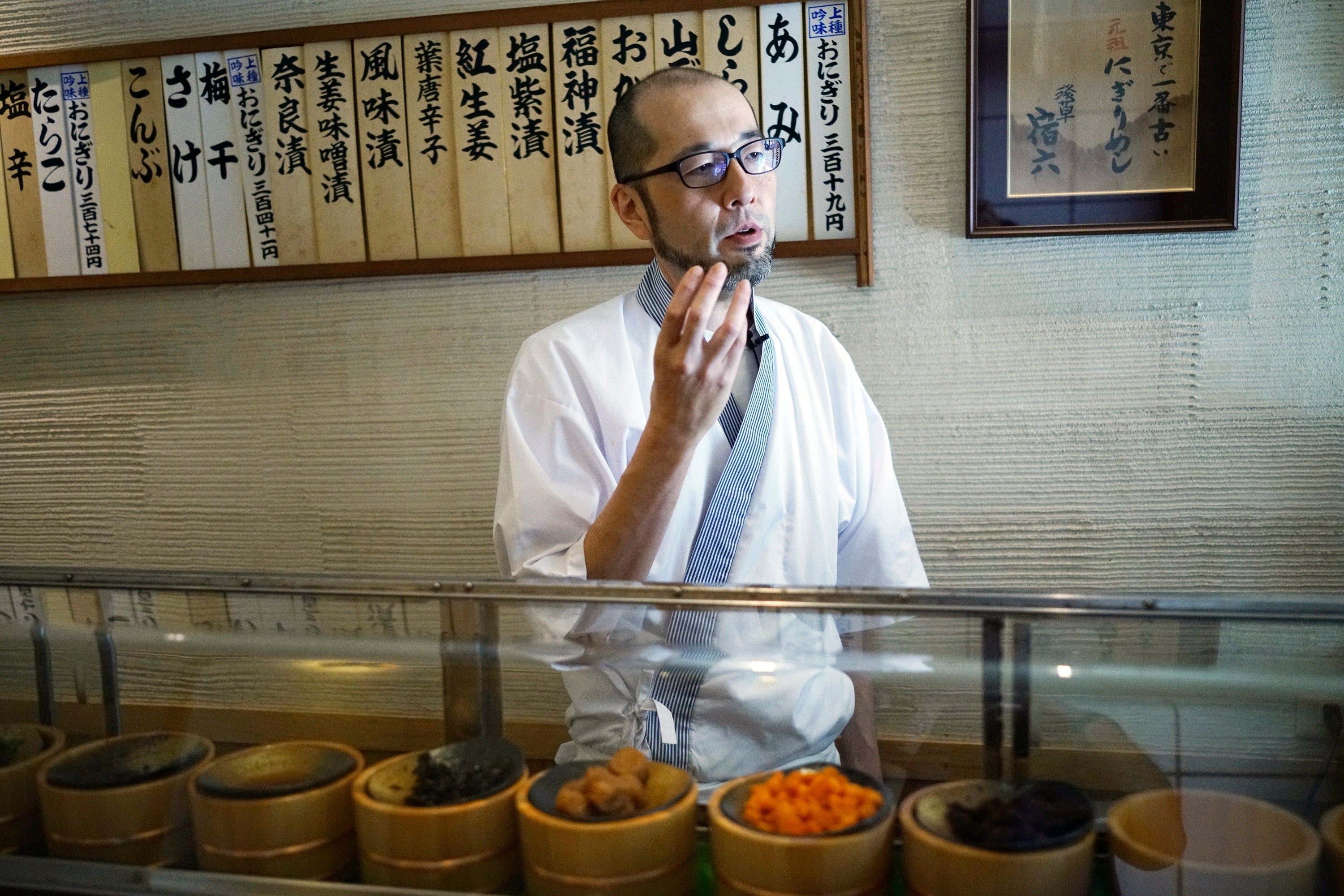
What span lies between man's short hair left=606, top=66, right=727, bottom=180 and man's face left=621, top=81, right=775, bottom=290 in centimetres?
1

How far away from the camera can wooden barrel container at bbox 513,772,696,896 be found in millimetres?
963

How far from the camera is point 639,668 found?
114 centimetres

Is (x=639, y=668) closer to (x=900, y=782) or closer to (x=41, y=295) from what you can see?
(x=900, y=782)

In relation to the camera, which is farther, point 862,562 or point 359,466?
point 359,466

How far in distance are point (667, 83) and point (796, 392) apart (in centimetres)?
61

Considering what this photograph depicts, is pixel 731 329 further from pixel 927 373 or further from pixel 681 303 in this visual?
pixel 927 373

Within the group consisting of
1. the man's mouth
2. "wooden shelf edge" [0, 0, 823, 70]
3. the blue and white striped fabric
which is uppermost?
"wooden shelf edge" [0, 0, 823, 70]

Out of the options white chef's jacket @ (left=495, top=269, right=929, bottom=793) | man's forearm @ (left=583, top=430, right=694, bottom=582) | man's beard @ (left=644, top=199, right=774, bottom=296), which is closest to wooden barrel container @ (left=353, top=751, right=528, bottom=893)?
white chef's jacket @ (left=495, top=269, right=929, bottom=793)

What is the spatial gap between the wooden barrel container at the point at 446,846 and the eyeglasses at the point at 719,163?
1.13 meters

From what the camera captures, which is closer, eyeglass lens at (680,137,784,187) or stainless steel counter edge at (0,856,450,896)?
stainless steel counter edge at (0,856,450,896)

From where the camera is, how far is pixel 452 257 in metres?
2.90

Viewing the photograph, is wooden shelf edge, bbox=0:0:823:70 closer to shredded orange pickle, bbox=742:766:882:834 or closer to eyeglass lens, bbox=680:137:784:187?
eyeglass lens, bbox=680:137:784:187

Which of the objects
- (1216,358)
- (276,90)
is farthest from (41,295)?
(1216,358)

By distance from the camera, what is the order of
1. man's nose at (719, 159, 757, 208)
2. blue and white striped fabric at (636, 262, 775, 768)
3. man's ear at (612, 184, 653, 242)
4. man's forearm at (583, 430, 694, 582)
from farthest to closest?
man's ear at (612, 184, 653, 242), man's nose at (719, 159, 757, 208), man's forearm at (583, 430, 694, 582), blue and white striped fabric at (636, 262, 775, 768)
